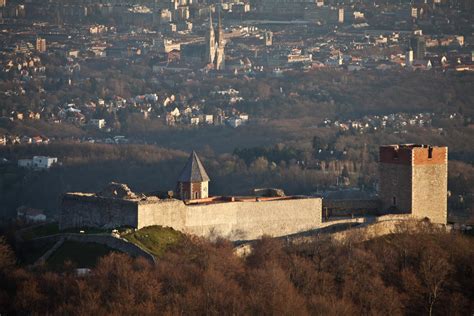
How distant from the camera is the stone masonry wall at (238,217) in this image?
46438mm

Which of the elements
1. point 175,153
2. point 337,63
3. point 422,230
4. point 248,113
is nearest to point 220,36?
point 337,63

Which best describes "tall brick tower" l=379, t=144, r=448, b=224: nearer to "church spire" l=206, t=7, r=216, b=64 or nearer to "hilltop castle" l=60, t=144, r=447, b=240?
"hilltop castle" l=60, t=144, r=447, b=240

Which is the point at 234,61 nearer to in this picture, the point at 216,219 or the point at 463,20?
the point at 463,20

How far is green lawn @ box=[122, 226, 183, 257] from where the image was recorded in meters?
45.1

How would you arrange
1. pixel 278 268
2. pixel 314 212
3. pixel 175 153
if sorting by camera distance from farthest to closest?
pixel 175 153
pixel 314 212
pixel 278 268

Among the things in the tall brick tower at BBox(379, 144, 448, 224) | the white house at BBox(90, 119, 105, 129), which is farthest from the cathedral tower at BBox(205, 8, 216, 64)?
the tall brick tower at BBox(379, 144, 448, 224)

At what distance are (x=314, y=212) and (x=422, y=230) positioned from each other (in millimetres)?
2576

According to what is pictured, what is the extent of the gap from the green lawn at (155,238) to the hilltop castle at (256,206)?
245 mm

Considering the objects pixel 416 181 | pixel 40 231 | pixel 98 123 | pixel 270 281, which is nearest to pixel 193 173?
pixel 40 231

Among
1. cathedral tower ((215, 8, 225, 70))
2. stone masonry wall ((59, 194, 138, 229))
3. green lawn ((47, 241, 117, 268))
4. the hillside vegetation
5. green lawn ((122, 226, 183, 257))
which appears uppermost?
stone masonry wall ((59, 194, 138, 229))

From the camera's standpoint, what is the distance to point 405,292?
45719 mm

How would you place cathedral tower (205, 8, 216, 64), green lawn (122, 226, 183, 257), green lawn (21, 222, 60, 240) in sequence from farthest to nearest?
cathedral tower (205, 8, 216, 64), green lawn (21, 222, 60, 240), green lawn (122, 226, 183, 257)

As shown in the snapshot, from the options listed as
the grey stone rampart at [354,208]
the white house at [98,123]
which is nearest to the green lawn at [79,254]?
the grey stone rampart at [354,208]

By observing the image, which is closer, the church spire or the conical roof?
the conical roof
